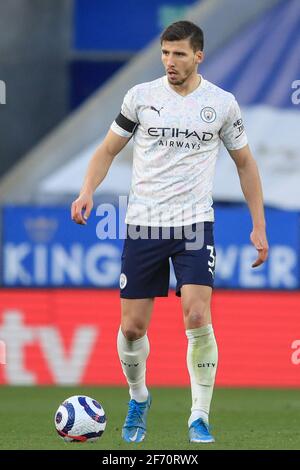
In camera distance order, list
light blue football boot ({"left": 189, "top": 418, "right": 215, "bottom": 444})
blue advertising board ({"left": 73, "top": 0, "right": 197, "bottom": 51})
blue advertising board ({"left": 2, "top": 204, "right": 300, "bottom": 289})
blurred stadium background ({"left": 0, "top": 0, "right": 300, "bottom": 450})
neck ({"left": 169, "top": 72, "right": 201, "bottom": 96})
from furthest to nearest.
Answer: blue advertising board ({"left": 73, "top": 0, "right": 197, "bottom": 51}) → blue advertising board ({"left": 2, "top": 204, "right": 300, "bottom": 289}) → blurred stadium background ({"left": 0, "top": 0, "right": 300, "bottom": 450}) → neck ({"left": 169, "top": 72, "right": 201, "bottom": 96}) → light blue football boot ({"left": 189, "top": 418, "right": 215, "bottom": 444})

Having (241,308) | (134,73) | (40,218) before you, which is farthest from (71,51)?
(241,308)

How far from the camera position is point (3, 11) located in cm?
1836

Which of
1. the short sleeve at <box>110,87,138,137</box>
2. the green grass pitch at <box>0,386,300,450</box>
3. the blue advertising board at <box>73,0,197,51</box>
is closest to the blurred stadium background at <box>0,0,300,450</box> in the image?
the green grass pitch at <box>0,386,300,450</box>

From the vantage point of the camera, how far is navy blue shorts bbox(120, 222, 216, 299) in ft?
24.6

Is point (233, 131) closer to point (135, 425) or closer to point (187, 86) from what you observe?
point (187, 86)

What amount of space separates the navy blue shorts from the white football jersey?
57 millimetres

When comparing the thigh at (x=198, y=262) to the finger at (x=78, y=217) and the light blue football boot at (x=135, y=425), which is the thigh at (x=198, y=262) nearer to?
the finger at (x=78, y=217)

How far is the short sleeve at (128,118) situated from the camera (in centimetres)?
767

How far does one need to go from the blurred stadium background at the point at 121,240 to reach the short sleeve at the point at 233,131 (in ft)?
17.7

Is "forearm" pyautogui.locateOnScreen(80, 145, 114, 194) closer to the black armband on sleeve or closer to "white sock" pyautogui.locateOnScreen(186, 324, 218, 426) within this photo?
the black armband on sleeve

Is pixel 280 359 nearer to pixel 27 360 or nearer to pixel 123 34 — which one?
pixel 27 360

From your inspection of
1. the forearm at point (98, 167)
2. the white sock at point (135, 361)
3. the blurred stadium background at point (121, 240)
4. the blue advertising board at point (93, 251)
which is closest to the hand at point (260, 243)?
the white sock at point (135, 361)

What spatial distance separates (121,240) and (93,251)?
0.97 ft

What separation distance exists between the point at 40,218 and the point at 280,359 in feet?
→ 8.82
